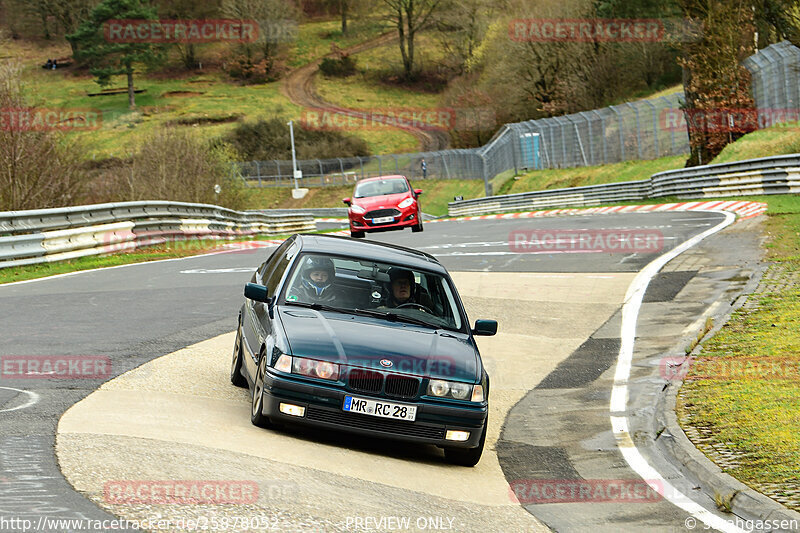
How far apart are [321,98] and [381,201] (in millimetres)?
93605

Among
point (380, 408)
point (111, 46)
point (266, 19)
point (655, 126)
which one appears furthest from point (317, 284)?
point (266, 19)

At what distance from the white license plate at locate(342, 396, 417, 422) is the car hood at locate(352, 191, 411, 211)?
2031 centimetres

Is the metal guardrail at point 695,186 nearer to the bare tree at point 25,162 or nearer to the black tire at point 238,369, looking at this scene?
the bare tree at point 25,162

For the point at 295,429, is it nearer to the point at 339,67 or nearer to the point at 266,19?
the point at 266,19

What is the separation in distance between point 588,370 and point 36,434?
6.59 metres

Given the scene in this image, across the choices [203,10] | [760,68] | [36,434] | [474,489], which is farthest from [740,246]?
[203,10]

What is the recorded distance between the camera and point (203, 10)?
5187 inches

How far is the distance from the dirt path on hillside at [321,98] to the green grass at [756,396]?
91.0m

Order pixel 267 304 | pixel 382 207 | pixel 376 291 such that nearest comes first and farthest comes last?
pixel 267 304 < pixel 376 291 < pixel 382 207

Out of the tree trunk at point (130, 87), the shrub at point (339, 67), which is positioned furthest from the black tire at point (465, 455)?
the shrub at point (339, 67)

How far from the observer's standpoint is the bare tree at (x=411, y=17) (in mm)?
122312

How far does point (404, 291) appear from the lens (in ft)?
29.2

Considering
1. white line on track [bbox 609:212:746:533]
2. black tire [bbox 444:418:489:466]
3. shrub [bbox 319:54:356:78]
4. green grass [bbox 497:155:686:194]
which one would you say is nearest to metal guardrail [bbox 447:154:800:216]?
green grass [bbox 497:155:686:194]

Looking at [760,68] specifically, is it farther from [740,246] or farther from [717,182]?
[740,246]
